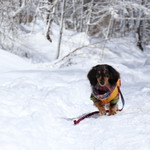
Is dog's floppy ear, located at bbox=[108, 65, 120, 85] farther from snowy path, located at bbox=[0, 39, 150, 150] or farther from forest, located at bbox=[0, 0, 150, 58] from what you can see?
forest, located at bbox=[0, 0, 150, 58]

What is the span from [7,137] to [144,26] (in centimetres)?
3165

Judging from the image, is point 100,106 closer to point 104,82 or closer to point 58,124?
point 104,82

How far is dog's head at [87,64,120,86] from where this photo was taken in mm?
4520

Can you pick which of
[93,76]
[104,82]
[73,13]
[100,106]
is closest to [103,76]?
[104,82]

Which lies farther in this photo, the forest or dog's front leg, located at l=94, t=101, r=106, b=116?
the forest

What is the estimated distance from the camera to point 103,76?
4512 mm

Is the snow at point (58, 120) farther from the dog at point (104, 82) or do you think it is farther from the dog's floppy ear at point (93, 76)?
the dog's floppy ear at point (93, 76)

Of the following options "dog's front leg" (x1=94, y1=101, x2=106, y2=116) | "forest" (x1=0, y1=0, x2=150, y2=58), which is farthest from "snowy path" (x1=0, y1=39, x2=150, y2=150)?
"forest" (x1=0, y1=0, x2=150, y2=58)

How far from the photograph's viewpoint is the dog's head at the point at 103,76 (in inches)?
178

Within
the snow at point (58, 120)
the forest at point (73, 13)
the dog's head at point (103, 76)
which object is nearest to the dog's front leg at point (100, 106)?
the snow at point (58, 120)

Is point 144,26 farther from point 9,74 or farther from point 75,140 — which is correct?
point 75,140

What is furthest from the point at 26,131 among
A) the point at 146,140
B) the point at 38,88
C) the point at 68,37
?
the point at 68,37

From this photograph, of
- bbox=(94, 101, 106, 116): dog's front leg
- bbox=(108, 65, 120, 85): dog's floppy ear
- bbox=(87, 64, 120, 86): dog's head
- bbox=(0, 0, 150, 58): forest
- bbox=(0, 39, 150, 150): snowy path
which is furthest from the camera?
bbox=(0, 0, 150, 58): forest

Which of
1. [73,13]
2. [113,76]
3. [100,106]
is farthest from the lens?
[73,13]
